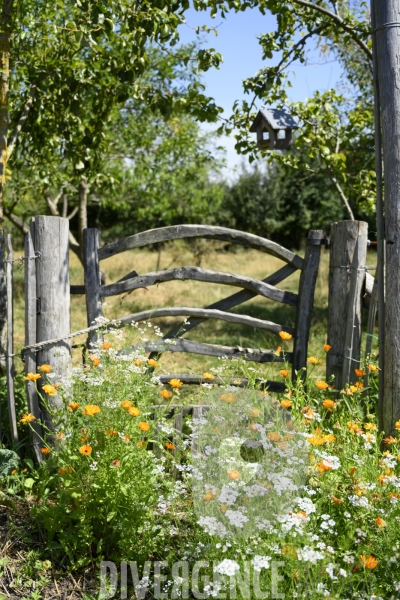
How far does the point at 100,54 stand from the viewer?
18.7 feet

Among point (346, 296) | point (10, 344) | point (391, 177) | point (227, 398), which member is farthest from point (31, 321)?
point (391, 177)

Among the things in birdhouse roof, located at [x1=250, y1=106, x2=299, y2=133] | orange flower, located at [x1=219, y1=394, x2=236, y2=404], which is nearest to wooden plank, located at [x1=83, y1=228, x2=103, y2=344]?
orange flower, located at [x1=219, y1=394, x2=236, y2=404]

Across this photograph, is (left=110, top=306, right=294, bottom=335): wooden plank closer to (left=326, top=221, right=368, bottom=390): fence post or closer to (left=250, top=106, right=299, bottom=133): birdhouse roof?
(left=326, top=221, right=368, bottom=390): fence post

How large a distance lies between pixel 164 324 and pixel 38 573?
701 cm

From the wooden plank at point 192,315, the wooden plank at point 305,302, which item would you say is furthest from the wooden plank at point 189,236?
the wooden plank at point 192,315

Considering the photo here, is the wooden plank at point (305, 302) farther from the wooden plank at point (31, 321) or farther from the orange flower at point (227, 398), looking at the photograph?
the wooden plank at point (31, 321)

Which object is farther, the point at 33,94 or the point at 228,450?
the point at 33,94

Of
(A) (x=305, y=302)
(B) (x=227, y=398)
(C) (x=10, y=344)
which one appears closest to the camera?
(B) (x=227, y=398)

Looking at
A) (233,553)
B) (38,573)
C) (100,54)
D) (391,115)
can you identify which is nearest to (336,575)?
(233,553)

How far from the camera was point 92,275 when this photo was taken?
158 inches

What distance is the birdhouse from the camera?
5.15 metres

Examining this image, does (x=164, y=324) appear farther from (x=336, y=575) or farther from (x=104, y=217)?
(x=104, y=217)

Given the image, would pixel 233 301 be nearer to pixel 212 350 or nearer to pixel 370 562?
pixel 212 350

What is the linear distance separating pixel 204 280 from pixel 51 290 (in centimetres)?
104
